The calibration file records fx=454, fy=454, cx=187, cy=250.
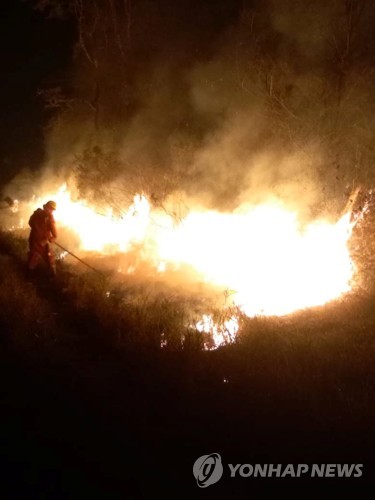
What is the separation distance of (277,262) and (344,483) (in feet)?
16.6

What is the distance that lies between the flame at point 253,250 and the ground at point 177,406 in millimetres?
917

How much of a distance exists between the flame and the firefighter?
5.82 ft

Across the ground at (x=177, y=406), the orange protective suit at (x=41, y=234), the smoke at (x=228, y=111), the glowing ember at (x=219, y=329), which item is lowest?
the ground at (x=177, y=406)

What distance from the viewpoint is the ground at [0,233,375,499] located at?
3711 millimetres

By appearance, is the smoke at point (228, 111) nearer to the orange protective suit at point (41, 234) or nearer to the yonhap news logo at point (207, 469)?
the orange protective suit at point (41, 234)

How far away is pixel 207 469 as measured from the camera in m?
3.79

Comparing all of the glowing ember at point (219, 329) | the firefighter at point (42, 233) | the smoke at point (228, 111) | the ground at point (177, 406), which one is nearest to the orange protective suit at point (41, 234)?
the firefighter at point (42, 233)

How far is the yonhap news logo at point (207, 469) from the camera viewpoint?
3689 mm

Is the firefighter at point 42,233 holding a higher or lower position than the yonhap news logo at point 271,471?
higher

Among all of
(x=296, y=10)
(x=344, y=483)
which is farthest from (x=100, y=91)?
(x=344, y=483)

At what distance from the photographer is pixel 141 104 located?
16.9m

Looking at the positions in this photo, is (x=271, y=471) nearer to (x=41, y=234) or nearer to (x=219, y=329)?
(x=219, y=329)

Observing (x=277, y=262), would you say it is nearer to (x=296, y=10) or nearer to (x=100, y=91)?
(x=296, y=10)

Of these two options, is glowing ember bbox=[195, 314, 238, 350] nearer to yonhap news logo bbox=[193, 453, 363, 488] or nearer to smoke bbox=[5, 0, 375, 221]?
yonhap news logo bbox=[193, 453, 363, 488]
